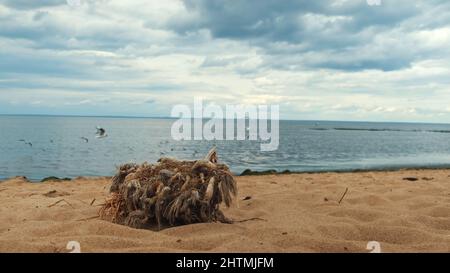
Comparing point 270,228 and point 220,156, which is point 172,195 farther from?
point 220,156

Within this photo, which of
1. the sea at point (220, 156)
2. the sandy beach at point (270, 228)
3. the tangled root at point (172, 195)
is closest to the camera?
the sandy beach at point (270, 228)

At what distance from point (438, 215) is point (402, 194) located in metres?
1.60

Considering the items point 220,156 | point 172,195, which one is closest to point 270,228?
point 172,195

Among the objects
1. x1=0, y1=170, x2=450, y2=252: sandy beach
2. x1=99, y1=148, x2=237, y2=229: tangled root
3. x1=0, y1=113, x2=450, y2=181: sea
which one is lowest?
x1=0, y1=113, x2=450, y2=181: sea

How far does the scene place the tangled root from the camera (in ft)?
16.8

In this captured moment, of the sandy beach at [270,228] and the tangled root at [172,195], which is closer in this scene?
the sandy beach at [270,228]

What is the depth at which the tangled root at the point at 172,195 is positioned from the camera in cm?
512

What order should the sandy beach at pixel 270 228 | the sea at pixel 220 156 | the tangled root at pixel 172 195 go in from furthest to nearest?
the sea at pixel 220 156 → the tangled root at pixel 172 195 → the sandy beach at pixel 270 228

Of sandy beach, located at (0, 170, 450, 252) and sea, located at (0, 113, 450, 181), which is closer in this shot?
sandy beach, located at (0, 170, 450, 252)

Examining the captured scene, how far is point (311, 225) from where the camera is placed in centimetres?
518

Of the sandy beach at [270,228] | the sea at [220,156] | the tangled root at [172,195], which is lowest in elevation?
the sea at [220,156]

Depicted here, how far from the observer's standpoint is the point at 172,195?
5160mm

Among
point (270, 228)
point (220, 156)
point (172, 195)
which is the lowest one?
point (220, 156)
